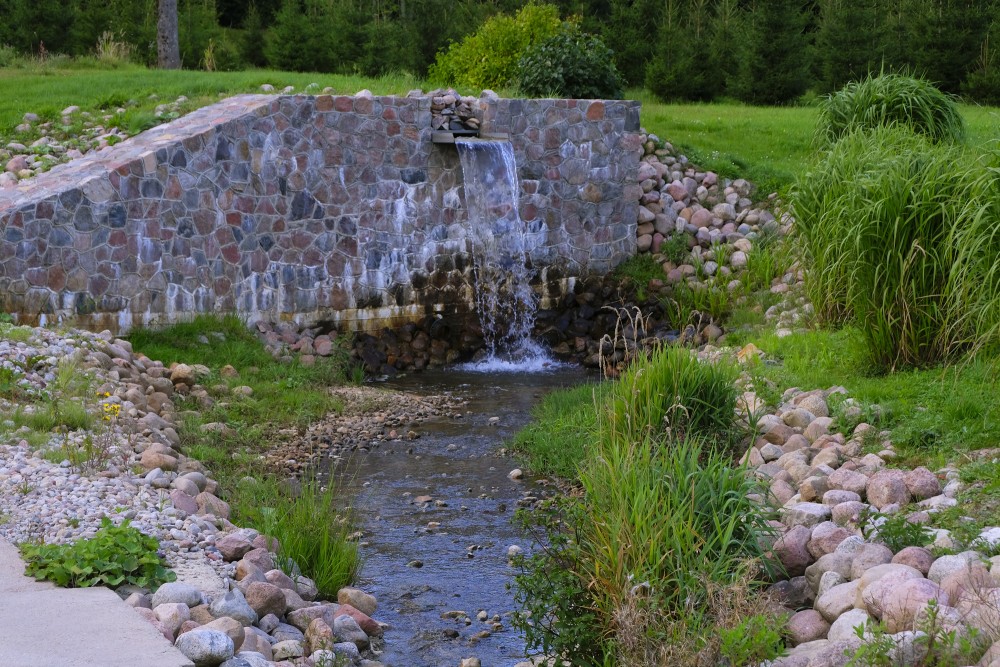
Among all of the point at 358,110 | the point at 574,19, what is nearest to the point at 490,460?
the point at 358,110

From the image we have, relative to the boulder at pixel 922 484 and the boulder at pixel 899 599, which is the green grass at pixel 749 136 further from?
the boulder at pixel 899 599

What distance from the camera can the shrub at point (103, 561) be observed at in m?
4.45

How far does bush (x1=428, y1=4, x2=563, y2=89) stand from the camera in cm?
1498

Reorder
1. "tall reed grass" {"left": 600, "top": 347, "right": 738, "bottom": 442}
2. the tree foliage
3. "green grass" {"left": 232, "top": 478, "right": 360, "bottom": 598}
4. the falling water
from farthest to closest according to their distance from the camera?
the tree foliage
the falling water
"tall reed grass" {"left": 600, "top": 347, "right": 738, "bottom": 442}
"green grass" {"left": 232, "top": 478, "right": 360, "bottom": 598}

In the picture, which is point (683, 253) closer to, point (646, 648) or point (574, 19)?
point (574, 19)

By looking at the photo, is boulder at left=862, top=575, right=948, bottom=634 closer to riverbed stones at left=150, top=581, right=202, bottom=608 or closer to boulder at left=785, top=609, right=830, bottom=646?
boulder at left=785, top=609, right=830, bottom=646

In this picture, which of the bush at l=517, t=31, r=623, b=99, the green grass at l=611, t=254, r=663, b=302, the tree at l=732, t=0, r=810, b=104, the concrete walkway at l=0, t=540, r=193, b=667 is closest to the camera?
the concrete walkway at l=0, t=540, r=193, b=667

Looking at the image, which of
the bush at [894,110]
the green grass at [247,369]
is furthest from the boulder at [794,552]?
the bush at [894,110]

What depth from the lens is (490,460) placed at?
27.1ft

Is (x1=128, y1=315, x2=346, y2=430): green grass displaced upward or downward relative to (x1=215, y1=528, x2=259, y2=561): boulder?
downward

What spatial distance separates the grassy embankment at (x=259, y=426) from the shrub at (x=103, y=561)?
38.5 inches

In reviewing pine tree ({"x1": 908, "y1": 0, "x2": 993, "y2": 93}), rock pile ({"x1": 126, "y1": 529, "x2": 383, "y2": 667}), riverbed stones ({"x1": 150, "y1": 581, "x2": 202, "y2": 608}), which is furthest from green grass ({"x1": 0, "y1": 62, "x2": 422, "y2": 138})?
pine tree ({"x1": 908, "y1": 0, "x2": 993, "y2": 93})

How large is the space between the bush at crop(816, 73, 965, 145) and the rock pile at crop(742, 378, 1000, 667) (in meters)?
4.90

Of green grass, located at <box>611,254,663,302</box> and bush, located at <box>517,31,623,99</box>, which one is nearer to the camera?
green grass, located at <box>611,254,663,302</box>
